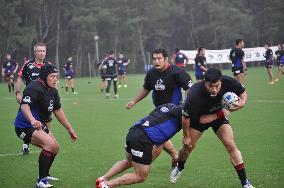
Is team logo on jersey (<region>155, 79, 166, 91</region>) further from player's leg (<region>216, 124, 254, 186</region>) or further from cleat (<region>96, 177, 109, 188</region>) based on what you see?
cleat (<region>96, 177, 109, 188</region>)

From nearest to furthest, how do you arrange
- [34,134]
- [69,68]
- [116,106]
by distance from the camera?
[34,134] < [116,106] < [69,68]

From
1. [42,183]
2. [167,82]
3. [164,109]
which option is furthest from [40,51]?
[164,109]

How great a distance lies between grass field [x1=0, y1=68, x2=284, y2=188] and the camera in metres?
8.41

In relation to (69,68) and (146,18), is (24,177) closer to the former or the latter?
(69,68)

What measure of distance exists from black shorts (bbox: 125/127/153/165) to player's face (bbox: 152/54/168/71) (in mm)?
2482

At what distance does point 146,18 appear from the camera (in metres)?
61.3

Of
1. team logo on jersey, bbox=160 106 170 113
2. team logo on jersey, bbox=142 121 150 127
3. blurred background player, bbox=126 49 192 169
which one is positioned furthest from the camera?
blurred background player, bbox=126 49 192 169

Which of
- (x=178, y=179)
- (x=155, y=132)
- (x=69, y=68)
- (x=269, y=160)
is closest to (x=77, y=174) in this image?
(x=178, y=179)

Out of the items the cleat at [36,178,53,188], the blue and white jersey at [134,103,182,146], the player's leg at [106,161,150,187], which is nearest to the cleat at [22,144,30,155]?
the cleat at [36,178,53,188]

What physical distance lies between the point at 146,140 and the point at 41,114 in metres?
2.35

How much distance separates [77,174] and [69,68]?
2182cm

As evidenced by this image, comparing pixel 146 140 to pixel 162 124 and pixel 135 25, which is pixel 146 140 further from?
pixel 135 25

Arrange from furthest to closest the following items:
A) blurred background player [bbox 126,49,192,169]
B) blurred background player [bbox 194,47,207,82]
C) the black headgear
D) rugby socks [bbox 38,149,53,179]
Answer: blurred background player [bbox 194,47,207,82], blurred background player [bbox 126,49,192,169], the black headgear, rugby socks [bbox 38,149,53,179]

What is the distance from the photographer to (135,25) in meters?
63.2
